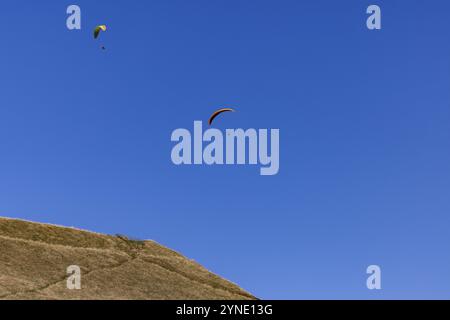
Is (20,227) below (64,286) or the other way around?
the other way around

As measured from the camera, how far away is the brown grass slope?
3847cm

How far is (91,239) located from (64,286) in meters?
10.1

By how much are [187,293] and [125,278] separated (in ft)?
13.6

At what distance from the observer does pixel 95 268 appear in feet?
143

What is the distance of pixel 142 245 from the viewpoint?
50156 millimetres

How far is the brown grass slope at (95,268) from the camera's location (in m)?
38.5
